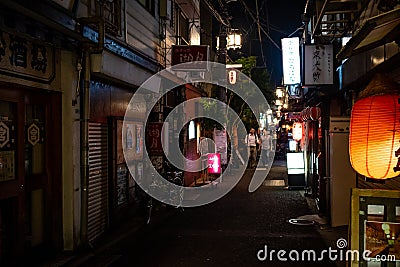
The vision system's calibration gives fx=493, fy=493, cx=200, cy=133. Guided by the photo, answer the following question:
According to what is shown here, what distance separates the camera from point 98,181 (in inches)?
549

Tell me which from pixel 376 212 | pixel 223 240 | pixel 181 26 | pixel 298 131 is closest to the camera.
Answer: pixel 376 212

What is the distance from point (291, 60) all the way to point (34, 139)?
1393cm

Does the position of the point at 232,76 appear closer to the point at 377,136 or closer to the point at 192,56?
the point at 192,56

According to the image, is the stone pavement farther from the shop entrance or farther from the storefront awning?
the storefront awning

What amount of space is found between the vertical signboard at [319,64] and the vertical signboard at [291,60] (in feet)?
18.4

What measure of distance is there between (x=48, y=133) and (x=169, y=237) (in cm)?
469

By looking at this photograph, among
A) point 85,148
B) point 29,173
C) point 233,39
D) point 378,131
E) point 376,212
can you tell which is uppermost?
A: point 233,39

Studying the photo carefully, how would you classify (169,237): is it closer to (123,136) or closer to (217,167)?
(123,136)

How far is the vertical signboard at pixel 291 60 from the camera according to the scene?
21.8 meters

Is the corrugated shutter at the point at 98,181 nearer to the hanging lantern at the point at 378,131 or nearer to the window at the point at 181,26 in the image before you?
the hanging lantern at the point at 378,131

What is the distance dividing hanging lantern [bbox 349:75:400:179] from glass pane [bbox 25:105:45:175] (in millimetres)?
6936

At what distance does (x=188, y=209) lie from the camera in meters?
19.0

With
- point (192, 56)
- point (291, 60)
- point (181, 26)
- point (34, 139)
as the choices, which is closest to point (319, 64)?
point (192, 56)

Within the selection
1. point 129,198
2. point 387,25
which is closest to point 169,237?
point 129,198
